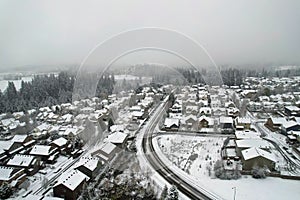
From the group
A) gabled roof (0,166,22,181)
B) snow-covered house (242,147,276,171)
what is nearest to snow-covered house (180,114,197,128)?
snow-covered house (242,147,276,171)

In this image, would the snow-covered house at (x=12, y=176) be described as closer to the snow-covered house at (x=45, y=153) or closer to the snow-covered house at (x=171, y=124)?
the snow-covered house at (x=45, y=153)

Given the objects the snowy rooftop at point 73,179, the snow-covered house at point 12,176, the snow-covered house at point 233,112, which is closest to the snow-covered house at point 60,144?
the snow-covered house at point 12,176

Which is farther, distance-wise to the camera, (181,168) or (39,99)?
(39,99)

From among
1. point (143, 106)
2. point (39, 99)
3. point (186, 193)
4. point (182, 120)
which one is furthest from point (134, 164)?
point (39, 99)

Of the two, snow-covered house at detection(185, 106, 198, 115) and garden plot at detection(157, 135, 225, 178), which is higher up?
snow-covered house at detection(185, 106, 198, 115)

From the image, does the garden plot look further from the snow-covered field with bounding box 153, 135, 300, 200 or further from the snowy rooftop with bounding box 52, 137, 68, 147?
the snowy rooftop with bounding box 52, 137, 68, 147

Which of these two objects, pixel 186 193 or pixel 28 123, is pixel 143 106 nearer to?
pixel 28 123
